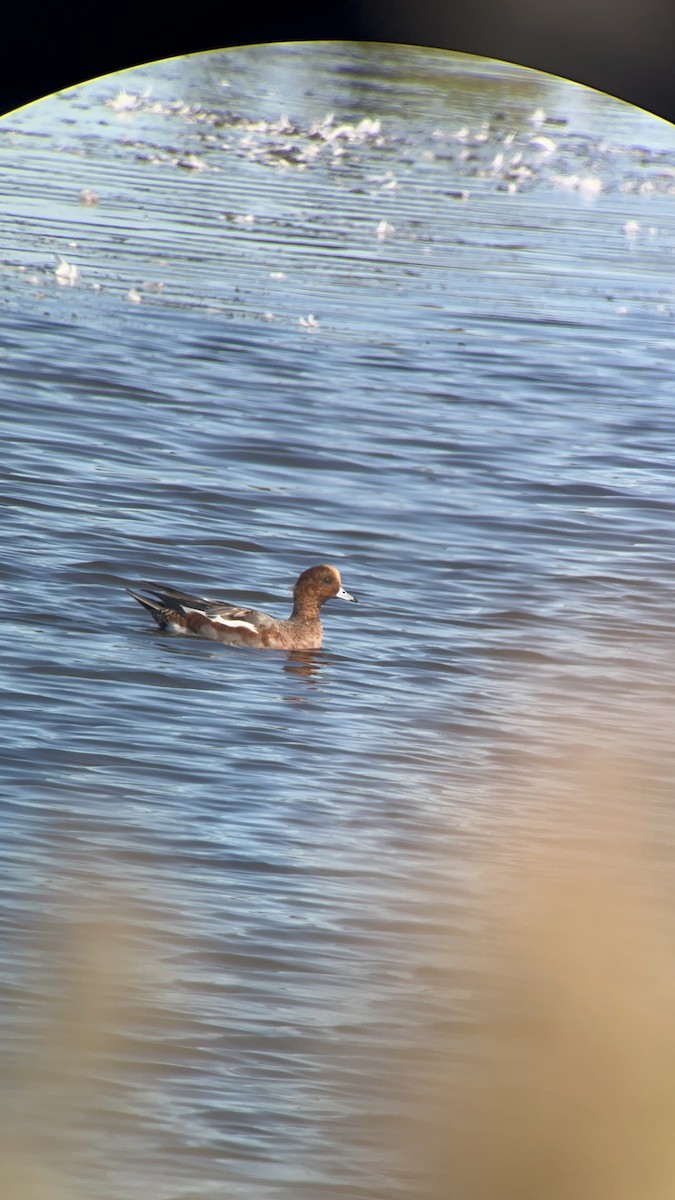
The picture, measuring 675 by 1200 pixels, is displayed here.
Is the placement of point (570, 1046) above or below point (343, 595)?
below

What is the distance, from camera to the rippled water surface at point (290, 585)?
4.97m

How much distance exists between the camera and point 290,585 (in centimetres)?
997

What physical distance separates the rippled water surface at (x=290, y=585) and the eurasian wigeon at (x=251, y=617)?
0.11m

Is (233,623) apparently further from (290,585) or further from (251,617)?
(290,585)

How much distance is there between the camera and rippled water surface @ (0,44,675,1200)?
4973 mm

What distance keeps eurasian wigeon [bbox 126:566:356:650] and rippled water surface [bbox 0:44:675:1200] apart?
106mm

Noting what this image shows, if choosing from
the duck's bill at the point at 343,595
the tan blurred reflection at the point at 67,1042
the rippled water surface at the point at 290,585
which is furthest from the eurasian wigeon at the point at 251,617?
the tan blurred reflection at the point at 67,1042

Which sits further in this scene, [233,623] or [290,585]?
[290,585]

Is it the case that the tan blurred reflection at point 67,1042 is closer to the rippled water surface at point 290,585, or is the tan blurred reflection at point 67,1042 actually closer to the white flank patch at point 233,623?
the rippled water surface at point 290,585

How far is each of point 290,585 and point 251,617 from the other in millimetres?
1170

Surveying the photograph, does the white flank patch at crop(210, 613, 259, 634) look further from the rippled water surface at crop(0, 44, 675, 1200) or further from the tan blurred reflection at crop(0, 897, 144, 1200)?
the tan blurred reflection at crop(0, 897, 144, 1200)

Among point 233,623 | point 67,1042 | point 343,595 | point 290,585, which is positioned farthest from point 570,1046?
point 290,585

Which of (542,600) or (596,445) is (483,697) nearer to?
(542,600)

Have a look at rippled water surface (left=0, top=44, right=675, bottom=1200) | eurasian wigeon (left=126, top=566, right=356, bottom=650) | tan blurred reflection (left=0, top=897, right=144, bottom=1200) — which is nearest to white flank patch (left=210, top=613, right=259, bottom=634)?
eurasian wigeon (left=126, top=566, right=356, bottom=650)
